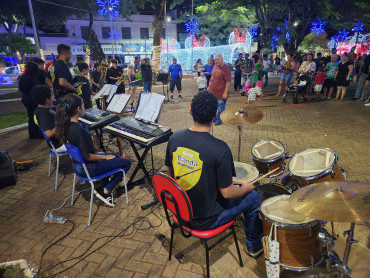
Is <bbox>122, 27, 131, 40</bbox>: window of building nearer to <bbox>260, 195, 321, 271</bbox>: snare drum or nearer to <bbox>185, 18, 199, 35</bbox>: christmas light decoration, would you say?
<bbox>185, 18, 199, 35</bbox>: christmas light decoration

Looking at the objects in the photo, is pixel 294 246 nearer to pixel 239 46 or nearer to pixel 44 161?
pixel 44 161

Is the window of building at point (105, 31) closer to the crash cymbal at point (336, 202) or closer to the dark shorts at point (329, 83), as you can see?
the dark shorts at point (329, 83)

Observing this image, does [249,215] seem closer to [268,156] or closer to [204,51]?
[268,156]

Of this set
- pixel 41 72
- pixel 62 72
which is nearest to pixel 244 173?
pixel 62 72

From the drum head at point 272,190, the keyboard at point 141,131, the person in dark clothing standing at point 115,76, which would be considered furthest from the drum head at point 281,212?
the person in dark clothing standing at point 115,76

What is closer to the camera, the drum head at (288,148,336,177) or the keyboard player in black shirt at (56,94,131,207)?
the drum head at (288,148,336,177)

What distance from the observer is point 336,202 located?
1879 millimetres

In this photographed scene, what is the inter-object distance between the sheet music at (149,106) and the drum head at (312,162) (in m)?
2.22

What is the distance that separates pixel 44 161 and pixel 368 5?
70.4 feet

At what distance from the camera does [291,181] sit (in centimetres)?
335

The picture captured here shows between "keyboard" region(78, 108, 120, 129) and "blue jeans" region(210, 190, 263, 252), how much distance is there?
2.94 meters

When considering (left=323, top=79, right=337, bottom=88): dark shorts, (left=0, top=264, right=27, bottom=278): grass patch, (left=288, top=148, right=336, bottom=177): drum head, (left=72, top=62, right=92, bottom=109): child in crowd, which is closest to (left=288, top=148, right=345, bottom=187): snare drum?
(left=288, top=148, right=336, bottom=177): drum head

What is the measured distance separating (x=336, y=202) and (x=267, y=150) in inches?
74.8

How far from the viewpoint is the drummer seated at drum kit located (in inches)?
84.7
